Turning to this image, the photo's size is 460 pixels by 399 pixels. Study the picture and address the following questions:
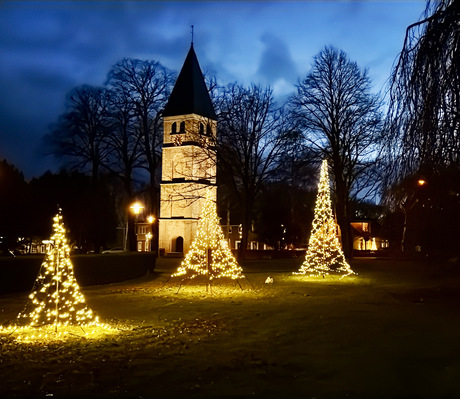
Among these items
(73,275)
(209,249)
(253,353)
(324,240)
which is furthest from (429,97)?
(324,240)

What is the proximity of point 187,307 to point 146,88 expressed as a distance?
112 ft

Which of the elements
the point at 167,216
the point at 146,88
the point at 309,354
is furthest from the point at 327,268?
the point at 167,216

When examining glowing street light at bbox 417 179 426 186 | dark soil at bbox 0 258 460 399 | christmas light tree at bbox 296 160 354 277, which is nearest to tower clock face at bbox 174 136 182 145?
christmas light tree at bbox 296 160 354 277

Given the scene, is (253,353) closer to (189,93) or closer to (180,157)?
(180,157)

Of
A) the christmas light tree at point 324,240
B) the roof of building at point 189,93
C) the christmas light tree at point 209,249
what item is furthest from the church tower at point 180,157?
→ the christmas light tree at point 209,249

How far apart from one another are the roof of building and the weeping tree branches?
149 ft

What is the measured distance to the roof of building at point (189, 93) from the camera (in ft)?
174

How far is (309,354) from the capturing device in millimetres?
7723

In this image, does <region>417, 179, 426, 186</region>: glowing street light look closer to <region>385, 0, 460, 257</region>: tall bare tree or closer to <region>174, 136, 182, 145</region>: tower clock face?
<region>385, 0, 460, 257</region>: tall bare tree

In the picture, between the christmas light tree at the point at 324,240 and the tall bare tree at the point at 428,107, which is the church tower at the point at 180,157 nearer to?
the christmas light tree at the point at 324,240

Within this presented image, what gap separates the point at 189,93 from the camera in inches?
2092

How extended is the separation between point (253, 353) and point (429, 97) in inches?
178

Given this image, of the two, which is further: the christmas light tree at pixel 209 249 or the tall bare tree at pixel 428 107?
the christmas light tree at pixel 209 249

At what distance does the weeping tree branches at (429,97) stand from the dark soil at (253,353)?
287cm
